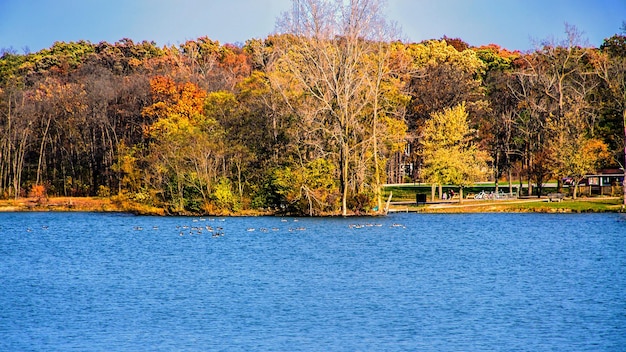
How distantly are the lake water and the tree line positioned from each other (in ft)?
28.8

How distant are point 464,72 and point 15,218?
48.2 meters

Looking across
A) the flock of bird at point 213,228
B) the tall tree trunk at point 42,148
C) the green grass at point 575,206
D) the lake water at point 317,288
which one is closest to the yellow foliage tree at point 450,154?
the green grass at point 575,206

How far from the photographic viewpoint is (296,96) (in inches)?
2589

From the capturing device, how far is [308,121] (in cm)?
6194

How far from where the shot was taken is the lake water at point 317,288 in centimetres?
2417

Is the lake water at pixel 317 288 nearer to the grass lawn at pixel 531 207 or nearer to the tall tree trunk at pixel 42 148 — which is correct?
the grass lawn at pixel 531 207

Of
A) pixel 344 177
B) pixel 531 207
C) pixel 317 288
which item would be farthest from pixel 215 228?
pixel 531 207

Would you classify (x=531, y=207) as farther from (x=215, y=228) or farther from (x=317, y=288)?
(x=317, y=288)

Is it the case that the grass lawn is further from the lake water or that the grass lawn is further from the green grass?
the lake water

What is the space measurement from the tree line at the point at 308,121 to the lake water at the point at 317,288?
8777 millimetres

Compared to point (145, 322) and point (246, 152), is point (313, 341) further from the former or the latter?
point (246, 152)

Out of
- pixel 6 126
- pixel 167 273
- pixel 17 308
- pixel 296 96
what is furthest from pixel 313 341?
pixel 6 126

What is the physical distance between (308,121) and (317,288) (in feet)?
99.3

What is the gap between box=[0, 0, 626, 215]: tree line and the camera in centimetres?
6362
